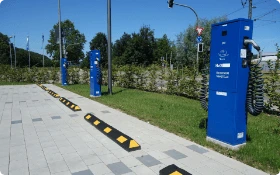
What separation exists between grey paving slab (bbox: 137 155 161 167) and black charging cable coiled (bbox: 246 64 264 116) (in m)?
2.11

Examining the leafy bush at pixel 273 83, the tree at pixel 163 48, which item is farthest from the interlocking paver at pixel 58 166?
the tree at pixel 163 48

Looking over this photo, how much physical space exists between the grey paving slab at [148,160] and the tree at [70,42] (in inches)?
2541

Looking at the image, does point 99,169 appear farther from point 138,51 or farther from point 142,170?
point 138,51

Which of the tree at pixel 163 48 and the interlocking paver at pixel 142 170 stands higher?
the tree at pixel 163 48

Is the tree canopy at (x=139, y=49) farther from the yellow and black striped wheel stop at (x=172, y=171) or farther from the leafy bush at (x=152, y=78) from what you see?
the yellow and black striped wheel stop at (x=172, y=171)

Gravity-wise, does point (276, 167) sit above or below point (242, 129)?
below

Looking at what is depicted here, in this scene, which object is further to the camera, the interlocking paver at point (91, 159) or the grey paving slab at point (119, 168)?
the interlocking paver at point (91, 159)

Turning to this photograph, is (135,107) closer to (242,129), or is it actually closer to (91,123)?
(91,123)

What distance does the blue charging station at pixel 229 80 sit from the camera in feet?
14.2

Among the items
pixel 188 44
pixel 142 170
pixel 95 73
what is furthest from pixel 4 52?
Answer: pixel 142 170

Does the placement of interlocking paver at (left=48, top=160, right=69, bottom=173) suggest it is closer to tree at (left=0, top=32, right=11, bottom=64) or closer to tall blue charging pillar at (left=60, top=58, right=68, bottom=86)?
tall blue charging pillar at (left=60, top=58, right=68, bottom=86)

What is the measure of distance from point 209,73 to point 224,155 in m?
1.73

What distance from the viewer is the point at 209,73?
16.6 ft

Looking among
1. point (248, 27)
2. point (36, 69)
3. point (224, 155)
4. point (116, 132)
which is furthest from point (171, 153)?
point (36, 69)
